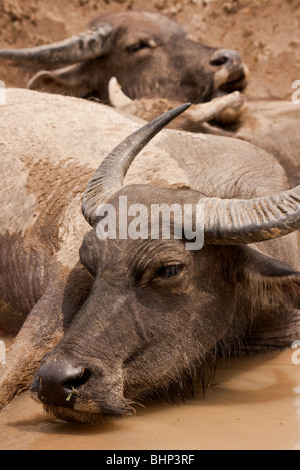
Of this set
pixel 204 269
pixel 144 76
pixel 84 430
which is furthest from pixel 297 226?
pixel 144 76

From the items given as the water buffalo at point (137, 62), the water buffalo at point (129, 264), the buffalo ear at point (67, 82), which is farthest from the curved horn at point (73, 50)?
the water buffalo at point (129, 264)

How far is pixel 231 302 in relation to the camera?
4484mm

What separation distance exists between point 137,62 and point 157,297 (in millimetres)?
5187

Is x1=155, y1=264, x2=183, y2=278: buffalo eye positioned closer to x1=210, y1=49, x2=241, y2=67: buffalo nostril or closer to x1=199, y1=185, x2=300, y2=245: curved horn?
x1=199, y1=185, x2=300, y2=245: curved horn

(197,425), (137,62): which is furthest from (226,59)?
(197,425)

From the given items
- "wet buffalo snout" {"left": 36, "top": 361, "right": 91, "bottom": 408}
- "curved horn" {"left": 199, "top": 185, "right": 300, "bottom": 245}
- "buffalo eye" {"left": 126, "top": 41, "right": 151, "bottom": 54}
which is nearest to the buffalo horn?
"curved horn" {"left": 199, "top": 185, "right": 300, "bottom": 245}

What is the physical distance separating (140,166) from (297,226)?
1512 mm

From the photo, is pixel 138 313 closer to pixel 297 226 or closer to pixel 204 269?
pixel 204 269

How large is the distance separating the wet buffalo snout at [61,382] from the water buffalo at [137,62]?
5.18 m

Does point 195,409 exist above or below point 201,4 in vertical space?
below

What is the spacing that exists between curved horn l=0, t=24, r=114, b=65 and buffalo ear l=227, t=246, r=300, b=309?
511cm

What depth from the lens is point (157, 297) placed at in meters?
4.18

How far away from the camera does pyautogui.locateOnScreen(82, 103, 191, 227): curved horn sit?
15.0ft

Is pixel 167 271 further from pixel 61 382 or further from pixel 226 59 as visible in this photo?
pixel 226 59
